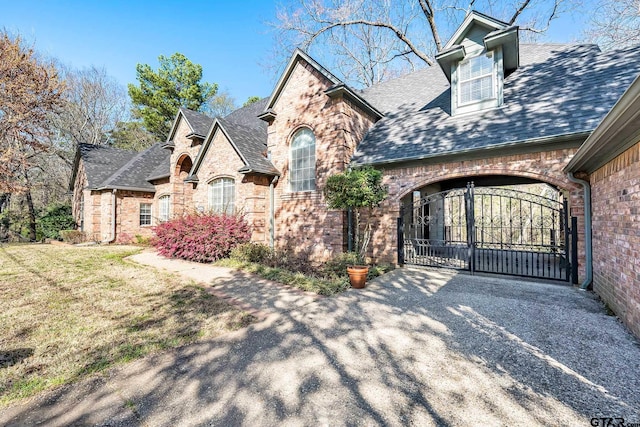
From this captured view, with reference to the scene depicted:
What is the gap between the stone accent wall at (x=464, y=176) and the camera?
20.5ft

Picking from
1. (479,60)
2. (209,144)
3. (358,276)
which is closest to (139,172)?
(209,144)

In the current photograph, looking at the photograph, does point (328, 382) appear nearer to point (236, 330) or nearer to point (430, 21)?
point (236, 330)

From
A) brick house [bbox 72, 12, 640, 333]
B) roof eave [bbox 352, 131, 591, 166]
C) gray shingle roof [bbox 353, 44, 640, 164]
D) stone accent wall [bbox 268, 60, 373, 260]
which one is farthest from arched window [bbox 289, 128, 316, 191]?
roof eave [bbox 352, 131, 591, 166]

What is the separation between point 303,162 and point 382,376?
8.56 m

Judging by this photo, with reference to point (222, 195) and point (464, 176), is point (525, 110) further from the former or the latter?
point (222, 195)

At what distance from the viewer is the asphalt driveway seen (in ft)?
7.75

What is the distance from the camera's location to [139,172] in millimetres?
17219

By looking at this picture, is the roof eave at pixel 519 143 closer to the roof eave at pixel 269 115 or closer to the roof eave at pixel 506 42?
the roof eave at pixel 506 42

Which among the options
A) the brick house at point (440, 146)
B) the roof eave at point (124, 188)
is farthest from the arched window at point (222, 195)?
the roof eave at point (124, 188)

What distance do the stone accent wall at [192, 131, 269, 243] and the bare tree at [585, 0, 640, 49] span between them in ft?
55.7

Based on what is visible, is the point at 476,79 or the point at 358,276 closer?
the point at 358,276

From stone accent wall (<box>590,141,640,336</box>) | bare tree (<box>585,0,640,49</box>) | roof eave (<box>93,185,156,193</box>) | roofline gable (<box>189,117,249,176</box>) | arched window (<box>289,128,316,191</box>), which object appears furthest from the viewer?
roof eave (<box>93,185,156,193</box>)

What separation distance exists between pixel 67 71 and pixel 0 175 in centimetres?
1392

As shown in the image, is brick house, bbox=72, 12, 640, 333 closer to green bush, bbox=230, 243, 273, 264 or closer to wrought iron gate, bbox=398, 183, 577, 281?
wrought iron gate, bbox=398, 183, 577, 281
